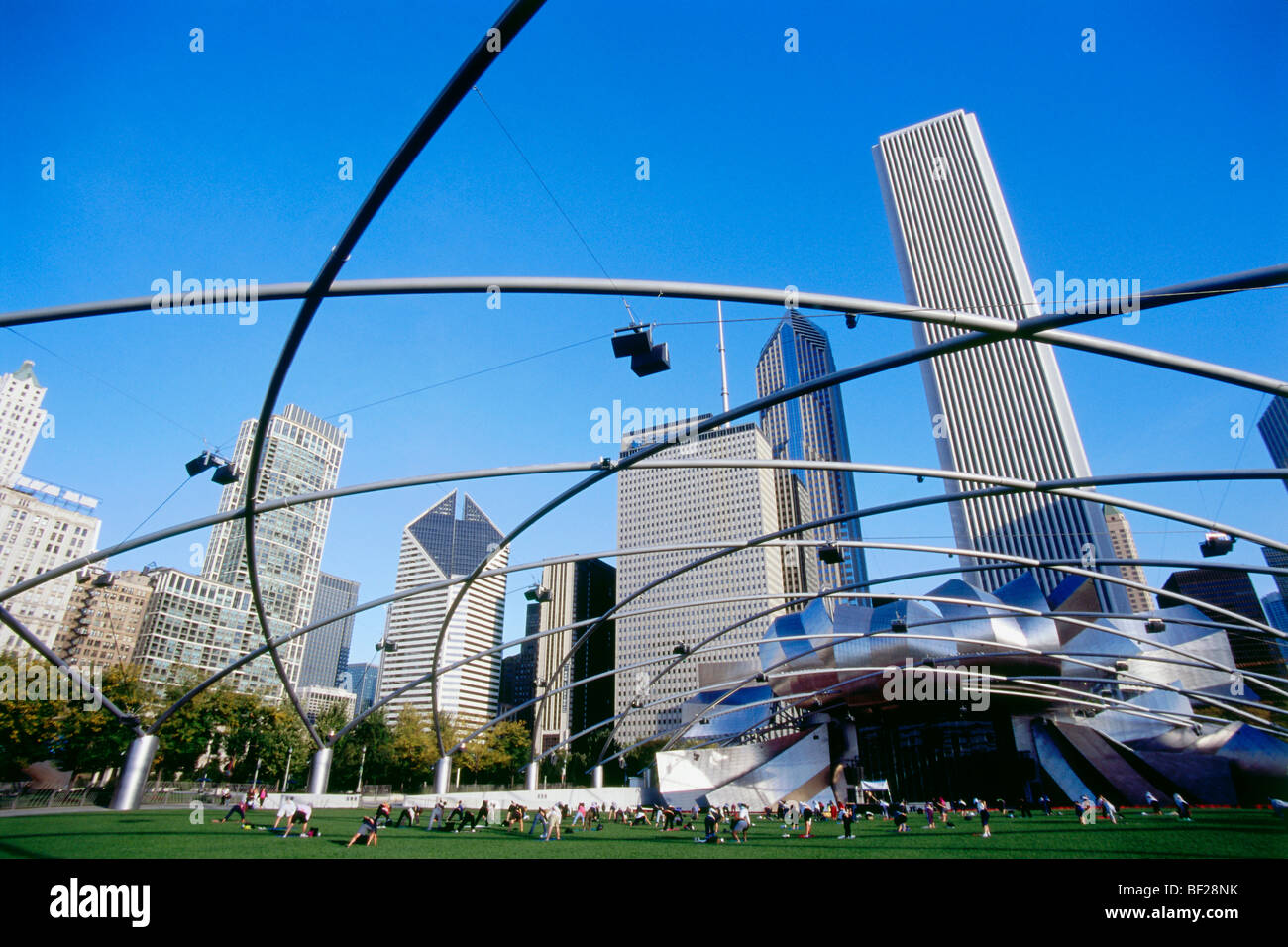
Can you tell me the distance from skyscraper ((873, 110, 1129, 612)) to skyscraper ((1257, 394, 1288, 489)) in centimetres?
3328

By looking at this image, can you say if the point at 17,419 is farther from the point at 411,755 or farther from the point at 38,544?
the point at 411,755

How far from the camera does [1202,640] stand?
50.8 meters

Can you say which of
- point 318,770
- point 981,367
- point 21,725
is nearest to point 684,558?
point 981,367

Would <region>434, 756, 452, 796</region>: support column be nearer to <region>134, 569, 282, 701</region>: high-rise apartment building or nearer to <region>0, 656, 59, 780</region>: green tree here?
<region>0, 656, 59, 780</region>: green tree

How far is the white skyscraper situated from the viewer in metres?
162

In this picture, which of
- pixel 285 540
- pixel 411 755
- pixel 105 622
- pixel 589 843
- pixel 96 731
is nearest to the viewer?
pixel 589 843

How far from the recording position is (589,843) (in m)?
21.9

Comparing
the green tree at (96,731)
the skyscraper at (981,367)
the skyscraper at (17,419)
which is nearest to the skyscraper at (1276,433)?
the skyscraper at (981,367)

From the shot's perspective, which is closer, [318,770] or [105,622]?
[318,770]

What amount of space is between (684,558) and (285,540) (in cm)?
10713

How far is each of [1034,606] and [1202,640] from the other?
13.6 meters

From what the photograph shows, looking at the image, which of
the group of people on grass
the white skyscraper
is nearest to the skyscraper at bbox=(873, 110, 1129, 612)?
the white skyscraper
